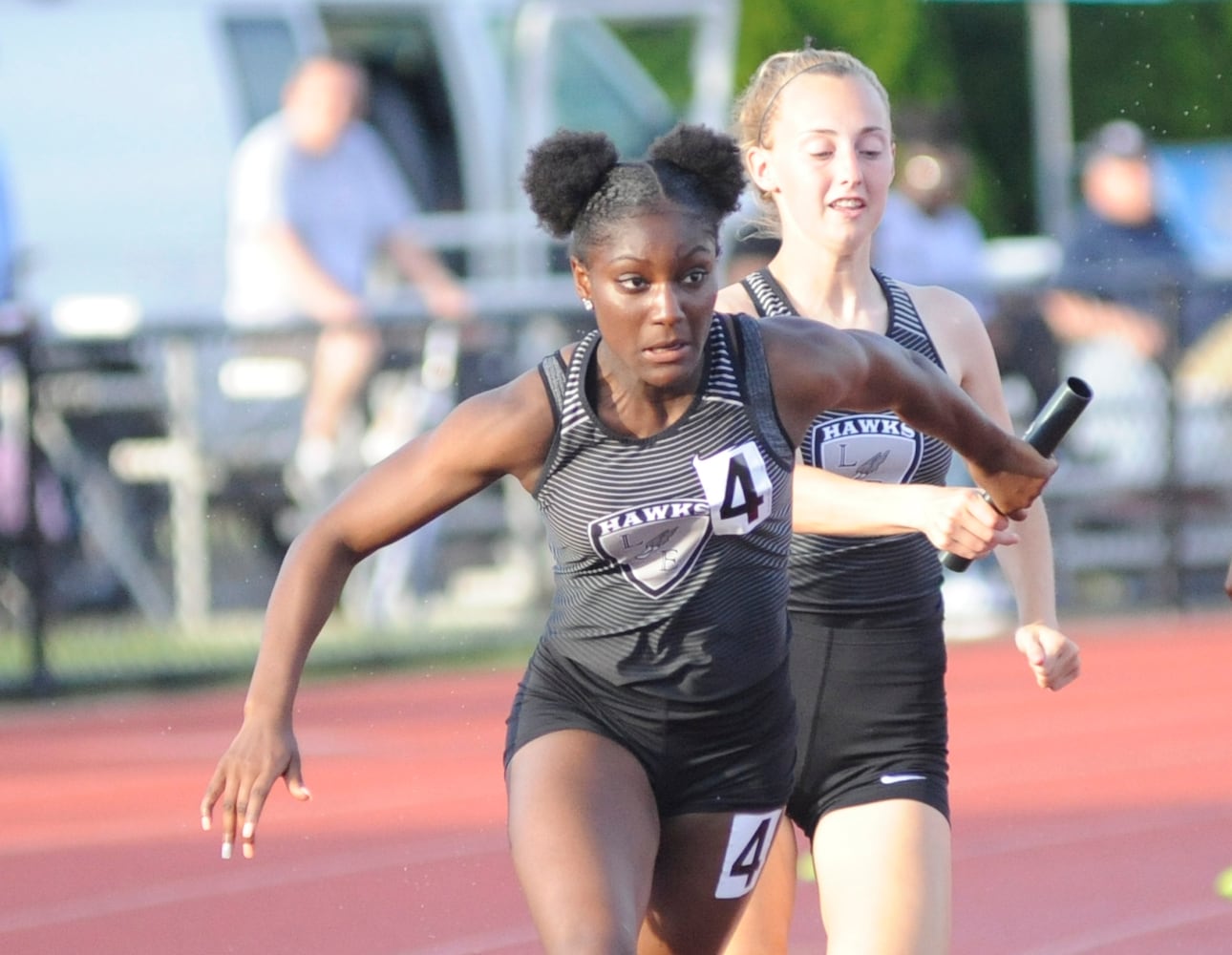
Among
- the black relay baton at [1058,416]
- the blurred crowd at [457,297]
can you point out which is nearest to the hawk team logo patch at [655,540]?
the black relay baton at [1058,416]

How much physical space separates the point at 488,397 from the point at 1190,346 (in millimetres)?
10793

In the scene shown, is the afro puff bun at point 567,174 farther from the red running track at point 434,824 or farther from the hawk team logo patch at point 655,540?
the red running track at point 434,824

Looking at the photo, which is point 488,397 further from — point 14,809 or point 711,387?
point 14,809

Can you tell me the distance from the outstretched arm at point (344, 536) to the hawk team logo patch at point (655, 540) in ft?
0.59

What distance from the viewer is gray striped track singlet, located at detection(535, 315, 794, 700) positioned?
4102mm

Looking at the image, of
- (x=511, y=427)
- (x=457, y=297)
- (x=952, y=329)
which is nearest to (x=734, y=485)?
(x=511, y=427)

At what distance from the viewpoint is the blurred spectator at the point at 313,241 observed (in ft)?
40.2

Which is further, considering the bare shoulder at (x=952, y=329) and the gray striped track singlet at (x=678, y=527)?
the bare shoulder at (x=952, y=329)

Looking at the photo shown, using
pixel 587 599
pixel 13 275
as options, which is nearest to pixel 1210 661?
pixel 13 275

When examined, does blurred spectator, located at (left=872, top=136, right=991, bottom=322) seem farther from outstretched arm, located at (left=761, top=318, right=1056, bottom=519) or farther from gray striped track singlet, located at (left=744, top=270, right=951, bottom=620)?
outstretched arm, located at (left=761, top=318, right=1056, bottom=519)

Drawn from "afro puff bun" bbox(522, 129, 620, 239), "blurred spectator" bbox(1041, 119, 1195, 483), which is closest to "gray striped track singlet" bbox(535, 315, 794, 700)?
"afro puff bun" bbox(522, 129, 620, 239)

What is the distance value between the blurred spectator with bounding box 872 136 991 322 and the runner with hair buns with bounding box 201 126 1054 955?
8414mm

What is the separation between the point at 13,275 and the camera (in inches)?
508

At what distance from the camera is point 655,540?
13.6 ft
